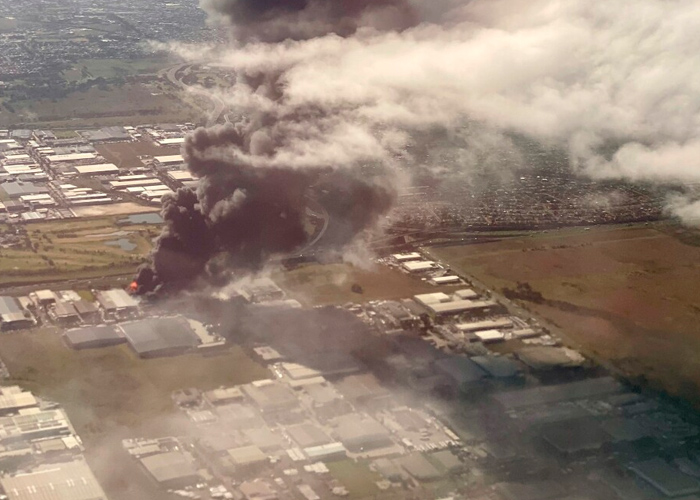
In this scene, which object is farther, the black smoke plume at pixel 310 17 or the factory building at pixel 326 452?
the black smoke plume at pixel 310 17

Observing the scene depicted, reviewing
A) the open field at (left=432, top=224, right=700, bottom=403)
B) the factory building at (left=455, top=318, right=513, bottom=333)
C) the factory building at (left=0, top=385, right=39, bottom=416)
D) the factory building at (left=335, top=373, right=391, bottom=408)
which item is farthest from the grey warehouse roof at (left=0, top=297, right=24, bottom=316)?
the open field at (left=432, top=224, right=700, bottom=403)

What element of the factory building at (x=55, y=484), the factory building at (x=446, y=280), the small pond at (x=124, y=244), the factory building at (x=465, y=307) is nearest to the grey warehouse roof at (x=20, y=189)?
the small pond at (x=124, y=244)

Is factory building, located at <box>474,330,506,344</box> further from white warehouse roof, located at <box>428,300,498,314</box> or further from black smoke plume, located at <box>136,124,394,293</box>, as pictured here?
black smoke plume, located at <box>136,124,394,293</box>

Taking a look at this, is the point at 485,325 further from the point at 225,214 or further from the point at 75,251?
the point at 75,251

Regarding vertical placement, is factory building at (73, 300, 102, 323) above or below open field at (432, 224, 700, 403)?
above

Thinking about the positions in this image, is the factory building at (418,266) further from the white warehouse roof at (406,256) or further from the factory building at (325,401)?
the factory building at (325,401)

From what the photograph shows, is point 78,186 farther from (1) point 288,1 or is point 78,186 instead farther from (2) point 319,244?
(1) point 288,1
